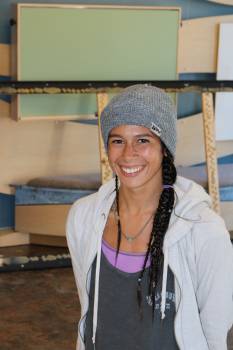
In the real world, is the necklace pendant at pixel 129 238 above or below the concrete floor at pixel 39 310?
above

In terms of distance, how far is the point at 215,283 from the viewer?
1.51 metres

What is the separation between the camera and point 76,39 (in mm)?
4469

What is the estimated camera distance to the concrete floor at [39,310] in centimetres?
332

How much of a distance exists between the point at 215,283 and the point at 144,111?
434 mm

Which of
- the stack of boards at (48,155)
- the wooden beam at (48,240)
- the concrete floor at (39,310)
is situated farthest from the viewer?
the wooden beam at (48,240)

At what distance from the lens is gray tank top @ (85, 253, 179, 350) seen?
A: 1.54 m

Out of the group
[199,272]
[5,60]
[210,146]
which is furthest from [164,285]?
[5,60]

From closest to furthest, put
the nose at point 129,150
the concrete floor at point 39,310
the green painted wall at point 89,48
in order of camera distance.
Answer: the nose at point 129,150, the concrete floor at point 39,310, the green painted wall at point 89,48

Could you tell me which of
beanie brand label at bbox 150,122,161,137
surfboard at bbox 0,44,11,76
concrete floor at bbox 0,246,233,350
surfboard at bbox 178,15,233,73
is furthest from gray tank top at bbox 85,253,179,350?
surfboard at bbox 178,15,233,73

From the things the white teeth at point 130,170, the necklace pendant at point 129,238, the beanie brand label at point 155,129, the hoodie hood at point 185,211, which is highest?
the beanie brand label at point 155,129

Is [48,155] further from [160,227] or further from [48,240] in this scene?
[160,227]

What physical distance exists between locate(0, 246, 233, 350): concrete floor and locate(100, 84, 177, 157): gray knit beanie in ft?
6.46

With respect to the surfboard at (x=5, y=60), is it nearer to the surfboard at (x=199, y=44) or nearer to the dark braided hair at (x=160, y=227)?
the surfboard at (x=199, y=44)

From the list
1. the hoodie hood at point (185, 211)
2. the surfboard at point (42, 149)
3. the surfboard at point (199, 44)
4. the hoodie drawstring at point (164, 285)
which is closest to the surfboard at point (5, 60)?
the surfboard at point (42, 149)
